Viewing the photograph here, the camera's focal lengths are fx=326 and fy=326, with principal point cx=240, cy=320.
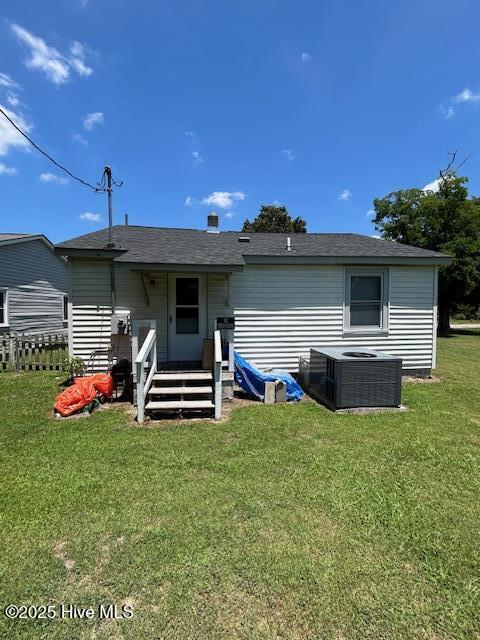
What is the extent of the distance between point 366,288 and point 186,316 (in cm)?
445

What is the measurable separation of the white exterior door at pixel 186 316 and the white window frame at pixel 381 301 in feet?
11.3

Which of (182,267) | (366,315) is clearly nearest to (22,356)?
(182,267)

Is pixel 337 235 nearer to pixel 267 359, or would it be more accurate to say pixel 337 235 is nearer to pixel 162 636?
pixel 267 359

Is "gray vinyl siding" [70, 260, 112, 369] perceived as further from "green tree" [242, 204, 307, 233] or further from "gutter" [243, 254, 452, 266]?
"green tree" [242, 204, 307, 233]

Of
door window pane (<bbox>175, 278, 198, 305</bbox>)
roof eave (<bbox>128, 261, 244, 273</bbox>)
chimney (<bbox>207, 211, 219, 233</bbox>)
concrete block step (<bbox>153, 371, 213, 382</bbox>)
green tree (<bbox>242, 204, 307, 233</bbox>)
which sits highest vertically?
green tree (<bbox>242, 204, 307, 233</bbox>)

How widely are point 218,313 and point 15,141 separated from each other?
→ 17.1 feet

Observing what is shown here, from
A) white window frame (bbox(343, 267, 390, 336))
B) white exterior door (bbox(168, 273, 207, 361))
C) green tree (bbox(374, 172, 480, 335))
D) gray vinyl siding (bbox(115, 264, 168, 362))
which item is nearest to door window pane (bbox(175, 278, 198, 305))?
white exterior door (bbox(168, 273, 207, 361))

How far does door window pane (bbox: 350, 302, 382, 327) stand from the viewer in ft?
26.5

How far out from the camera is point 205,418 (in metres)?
5.43

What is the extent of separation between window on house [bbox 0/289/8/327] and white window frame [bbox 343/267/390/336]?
527 inches

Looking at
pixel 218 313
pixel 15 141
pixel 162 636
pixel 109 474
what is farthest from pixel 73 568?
pixel 15 141

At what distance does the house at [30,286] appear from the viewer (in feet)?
44.3

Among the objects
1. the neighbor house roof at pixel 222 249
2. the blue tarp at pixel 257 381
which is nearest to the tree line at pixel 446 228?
the neighbor house roof at pixel 222 249

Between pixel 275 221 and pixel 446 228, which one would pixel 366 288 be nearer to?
pixel 446 228
